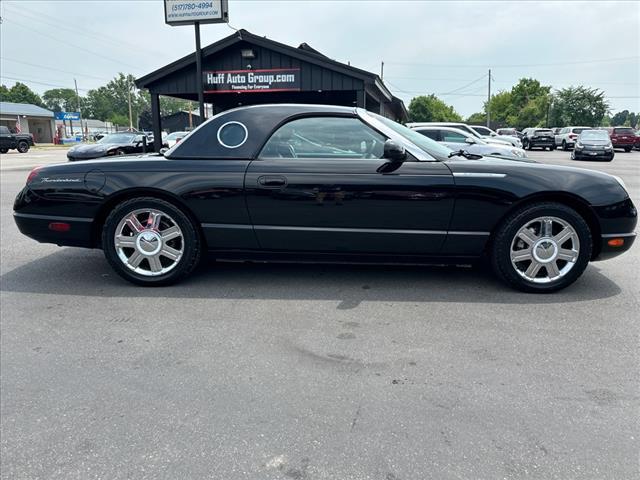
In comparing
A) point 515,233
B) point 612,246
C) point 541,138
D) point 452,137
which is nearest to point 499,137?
point 452,137

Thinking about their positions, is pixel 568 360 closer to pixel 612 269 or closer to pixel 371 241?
pixel 371 241

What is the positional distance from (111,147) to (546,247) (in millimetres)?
18275

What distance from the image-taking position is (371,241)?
12.7 ft

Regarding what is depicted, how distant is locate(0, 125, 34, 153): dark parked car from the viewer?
101ft

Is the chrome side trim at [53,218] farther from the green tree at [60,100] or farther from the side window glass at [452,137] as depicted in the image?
the green tree at [60,100]

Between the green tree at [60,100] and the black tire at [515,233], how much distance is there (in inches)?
6531

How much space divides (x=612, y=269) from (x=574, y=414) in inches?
Answer: 113

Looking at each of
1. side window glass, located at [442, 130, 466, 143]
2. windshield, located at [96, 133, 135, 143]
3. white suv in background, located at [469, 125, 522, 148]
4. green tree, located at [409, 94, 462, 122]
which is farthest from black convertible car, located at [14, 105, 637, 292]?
green tree, located at [409, 94, 462, 122]

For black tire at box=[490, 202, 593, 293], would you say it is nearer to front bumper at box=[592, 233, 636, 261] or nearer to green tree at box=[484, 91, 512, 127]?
front bumper at box=[592, 233, 636, 261]

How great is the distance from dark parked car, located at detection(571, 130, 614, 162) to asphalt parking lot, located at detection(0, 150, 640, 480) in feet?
69.9

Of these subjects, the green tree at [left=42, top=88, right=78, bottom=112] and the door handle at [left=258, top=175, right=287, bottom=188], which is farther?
the green tree at [left=42, top=88, right=78, bottom=112]

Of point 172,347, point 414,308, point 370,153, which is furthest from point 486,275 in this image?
point 172,347

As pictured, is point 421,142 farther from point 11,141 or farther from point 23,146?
point 23,146

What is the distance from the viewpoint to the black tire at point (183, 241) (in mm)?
4008
